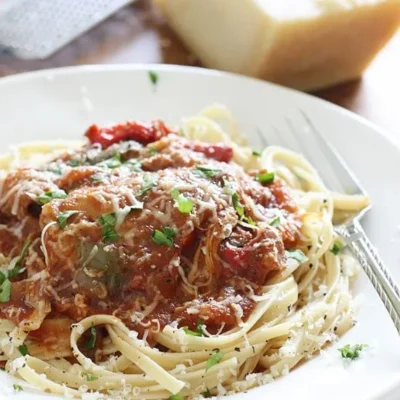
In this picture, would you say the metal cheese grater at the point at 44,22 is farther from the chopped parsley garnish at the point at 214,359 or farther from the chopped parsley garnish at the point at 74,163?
the chopped parsley garnish at the point at 214,359

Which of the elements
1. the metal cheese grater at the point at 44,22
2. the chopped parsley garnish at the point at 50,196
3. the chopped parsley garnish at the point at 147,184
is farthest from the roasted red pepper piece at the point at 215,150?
the metal cheese grater at the point at 44,22

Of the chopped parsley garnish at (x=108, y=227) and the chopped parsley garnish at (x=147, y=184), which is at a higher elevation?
the chopped parsley garnish at (x=147, y=184)

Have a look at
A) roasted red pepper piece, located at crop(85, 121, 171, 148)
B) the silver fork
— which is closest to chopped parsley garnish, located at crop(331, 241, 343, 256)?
the silver fork

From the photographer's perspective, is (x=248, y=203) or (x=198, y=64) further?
(x=198, y=64)

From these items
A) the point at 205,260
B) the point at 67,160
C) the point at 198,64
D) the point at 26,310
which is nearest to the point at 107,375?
the point at 26,310

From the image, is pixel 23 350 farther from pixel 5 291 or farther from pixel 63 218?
pixel 63 218

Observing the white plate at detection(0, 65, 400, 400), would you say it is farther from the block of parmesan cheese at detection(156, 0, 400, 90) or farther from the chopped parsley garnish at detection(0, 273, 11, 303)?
the chopped parsley garnish at detection(0, 273, 11, 303)

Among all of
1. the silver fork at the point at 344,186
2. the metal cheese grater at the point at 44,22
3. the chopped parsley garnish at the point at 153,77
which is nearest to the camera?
the silver fork at the point at 344,186

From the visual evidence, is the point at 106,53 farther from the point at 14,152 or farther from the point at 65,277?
the point at 65,277

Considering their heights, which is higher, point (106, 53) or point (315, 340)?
point (315, 340)
